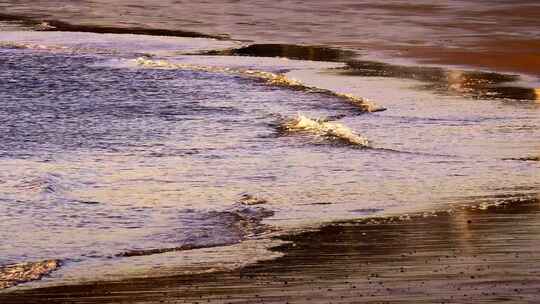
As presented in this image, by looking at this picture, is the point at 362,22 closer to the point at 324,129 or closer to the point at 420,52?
the point at 420,52

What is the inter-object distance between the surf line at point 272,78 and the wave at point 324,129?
1267 millimetres

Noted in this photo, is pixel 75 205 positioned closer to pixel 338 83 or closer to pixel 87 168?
pixel 87 168

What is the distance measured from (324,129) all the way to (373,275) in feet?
25.2

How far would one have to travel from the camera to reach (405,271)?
916cm

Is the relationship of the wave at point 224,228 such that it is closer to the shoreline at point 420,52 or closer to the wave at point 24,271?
the wave at point 24,271

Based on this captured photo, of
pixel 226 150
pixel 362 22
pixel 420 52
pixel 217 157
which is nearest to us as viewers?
pixel 217 157

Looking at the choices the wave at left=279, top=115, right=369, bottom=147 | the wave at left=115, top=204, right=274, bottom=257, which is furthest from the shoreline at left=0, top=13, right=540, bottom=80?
the wave at left=115, top=204, right=274, bottom=257

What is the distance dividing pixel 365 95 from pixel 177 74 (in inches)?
171

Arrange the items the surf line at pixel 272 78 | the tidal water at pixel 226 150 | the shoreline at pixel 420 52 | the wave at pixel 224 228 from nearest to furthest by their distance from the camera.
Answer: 1. the wave at pixel 224 228
2. the tidal water at pixel 226 150
3. the surf line at pixel 272 78
4. the shoreline at pixel 420 52

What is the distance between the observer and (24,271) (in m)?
9.51

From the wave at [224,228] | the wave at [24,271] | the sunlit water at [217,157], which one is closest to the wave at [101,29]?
the sunlit water at [217,157]

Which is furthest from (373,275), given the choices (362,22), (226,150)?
(362,22)

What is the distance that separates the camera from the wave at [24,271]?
9.20 meters

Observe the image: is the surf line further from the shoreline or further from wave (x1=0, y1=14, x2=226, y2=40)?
wave (x1=0, y1=14, x2=226, y2=40)
